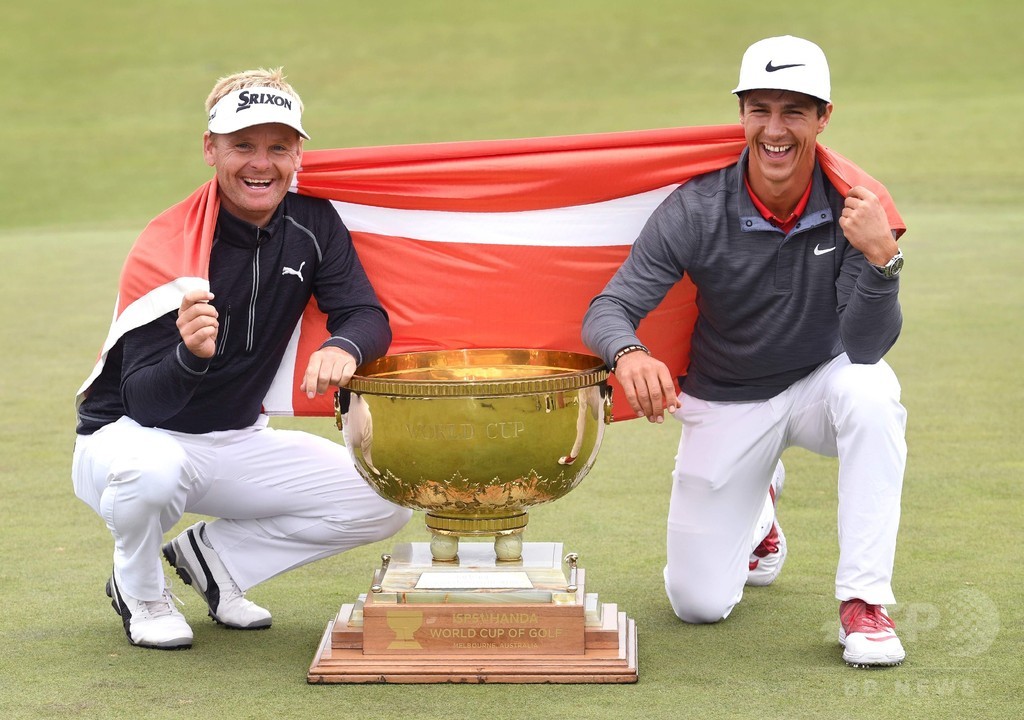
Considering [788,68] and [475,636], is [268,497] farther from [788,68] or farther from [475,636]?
[788,68]

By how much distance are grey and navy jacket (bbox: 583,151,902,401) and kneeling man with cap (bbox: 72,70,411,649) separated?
0.66 metres

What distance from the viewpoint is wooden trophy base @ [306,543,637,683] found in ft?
10.5

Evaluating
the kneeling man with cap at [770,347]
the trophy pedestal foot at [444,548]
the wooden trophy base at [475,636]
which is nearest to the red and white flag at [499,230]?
the kneeling man with cap at [770,347]

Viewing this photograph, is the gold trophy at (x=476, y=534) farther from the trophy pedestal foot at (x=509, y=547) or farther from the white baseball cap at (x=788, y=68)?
the white baseball cap at (x=788, y=68)

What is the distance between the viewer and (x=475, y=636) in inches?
129

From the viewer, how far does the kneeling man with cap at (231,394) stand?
11.3 feet

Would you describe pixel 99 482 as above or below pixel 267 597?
above

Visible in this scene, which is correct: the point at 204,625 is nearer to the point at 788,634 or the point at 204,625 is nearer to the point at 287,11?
the point at 788,634

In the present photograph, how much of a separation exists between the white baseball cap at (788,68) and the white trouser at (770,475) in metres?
0.65

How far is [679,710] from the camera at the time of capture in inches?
118

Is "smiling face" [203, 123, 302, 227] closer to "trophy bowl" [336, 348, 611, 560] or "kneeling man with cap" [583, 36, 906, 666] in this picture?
"trophy bowl" [336, 348, 611, 560]

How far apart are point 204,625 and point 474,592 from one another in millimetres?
826

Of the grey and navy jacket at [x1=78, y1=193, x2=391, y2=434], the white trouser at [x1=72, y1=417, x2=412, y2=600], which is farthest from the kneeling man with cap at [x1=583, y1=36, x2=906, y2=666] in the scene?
the white trouser at [x1=72, y1=417, x2=412, y2=600]

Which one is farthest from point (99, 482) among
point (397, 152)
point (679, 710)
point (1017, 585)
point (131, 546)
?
point (1017, 585)
